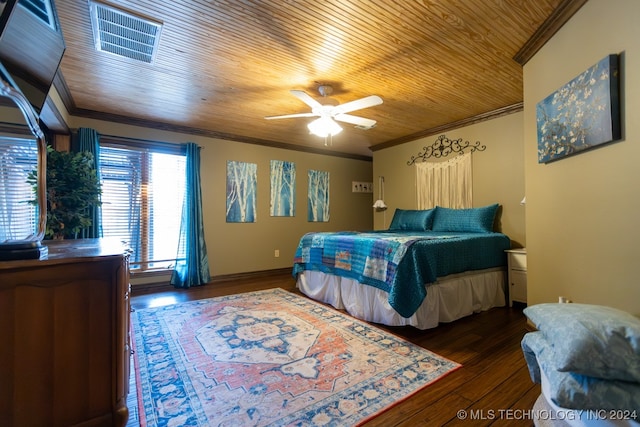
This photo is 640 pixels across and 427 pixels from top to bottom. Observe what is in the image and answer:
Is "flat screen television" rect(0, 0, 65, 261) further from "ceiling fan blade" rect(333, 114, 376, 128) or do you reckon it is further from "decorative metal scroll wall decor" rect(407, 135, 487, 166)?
"decorative metal scroll wall decor" rect(407, 135, 487, 166)

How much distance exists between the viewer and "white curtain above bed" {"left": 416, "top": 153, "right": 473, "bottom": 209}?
411 centimetres

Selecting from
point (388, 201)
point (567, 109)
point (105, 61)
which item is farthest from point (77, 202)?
point (388, 201)

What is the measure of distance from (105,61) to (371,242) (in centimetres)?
290

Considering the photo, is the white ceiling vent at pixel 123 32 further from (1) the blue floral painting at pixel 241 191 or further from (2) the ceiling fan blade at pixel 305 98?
(1) the blue floral painting at pixel 241 191

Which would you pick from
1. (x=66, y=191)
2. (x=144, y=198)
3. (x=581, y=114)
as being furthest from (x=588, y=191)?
(x=144, y=198)

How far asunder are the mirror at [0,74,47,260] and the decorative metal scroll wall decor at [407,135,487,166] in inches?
180

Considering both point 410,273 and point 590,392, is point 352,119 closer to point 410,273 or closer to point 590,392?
point 410,273

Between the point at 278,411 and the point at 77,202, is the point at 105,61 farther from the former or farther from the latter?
the point at 278,411

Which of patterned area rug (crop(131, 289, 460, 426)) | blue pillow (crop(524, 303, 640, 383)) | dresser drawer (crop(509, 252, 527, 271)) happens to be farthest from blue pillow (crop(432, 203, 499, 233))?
blue pillow (crop(524, 303, 640, 383))

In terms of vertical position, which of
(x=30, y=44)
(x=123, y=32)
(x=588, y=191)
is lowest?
(x=588, y=191)

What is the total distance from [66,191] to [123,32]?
1498 millimetres

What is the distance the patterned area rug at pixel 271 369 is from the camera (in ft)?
4.72

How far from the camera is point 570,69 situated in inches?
73.7

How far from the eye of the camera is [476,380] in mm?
1695
